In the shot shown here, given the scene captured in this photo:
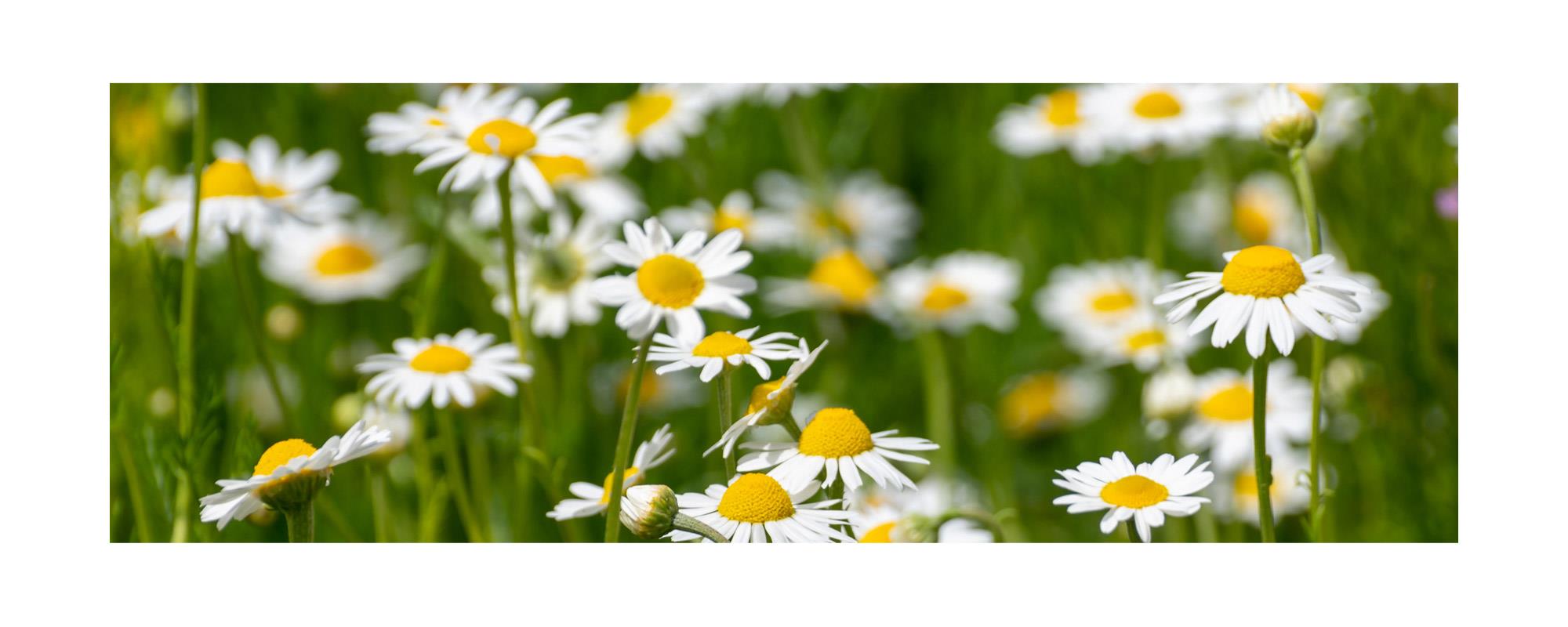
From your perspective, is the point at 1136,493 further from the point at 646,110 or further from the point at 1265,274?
the point at 646,110

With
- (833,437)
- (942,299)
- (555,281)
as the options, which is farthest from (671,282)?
(942,299)

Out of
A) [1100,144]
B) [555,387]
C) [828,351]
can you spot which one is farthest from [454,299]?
[1100,144]

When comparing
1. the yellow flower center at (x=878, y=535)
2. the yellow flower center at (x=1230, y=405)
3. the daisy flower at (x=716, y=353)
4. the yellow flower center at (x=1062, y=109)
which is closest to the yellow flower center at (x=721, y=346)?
the daisy flower at (x=716, y=353)

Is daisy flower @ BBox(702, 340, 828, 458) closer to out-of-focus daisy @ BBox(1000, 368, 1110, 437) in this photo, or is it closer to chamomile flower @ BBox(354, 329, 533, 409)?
chamomile flower @ BBox(354, 329, 533, 409)

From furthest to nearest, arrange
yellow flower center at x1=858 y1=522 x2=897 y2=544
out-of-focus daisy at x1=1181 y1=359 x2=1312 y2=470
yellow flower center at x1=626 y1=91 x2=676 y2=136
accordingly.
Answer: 1. yellow flower center at x1=626 y1=91 x2=676 y2=136
2. out-of-focus daisy at x1=1181 y1=359 x2=1312 y2=470
3. yellow flower center at x1=858 y1=522 x2=897 y2=544

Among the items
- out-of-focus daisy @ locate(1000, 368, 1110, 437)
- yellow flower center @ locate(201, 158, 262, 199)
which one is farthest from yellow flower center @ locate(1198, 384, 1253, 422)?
yellow flower center @ locate(201, 158, 262, 199)

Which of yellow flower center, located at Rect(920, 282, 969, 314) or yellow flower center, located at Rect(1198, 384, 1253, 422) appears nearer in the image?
yellow flower center, located at Rect(1198, 384, 1253, 422)

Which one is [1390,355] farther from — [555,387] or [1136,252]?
[555,387]
